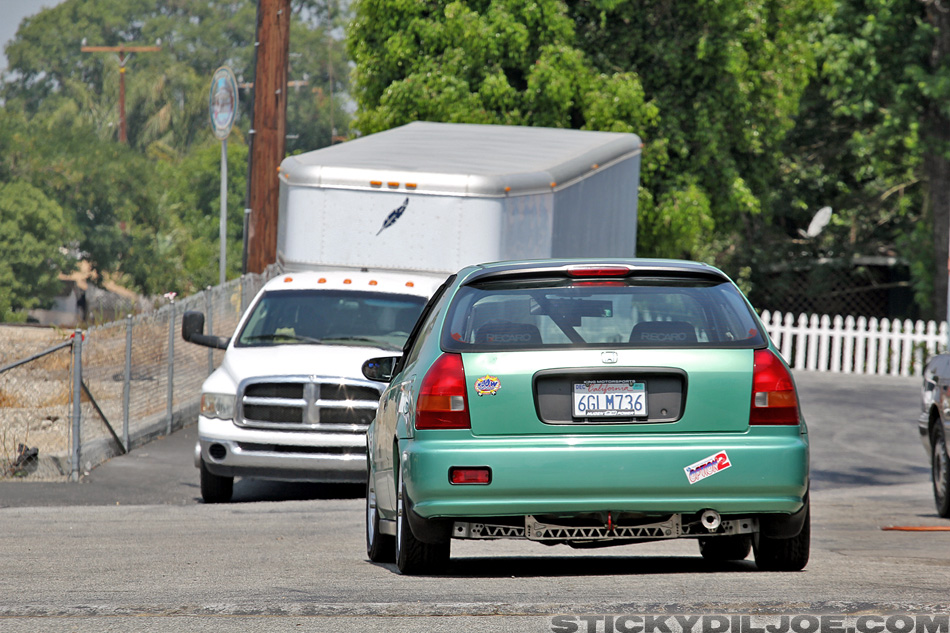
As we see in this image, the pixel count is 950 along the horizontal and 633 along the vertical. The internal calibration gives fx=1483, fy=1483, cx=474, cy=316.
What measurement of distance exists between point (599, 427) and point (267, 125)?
17.2 meters

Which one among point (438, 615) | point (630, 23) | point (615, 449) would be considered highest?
point (630, 23)

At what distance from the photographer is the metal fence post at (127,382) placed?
16000 millimetres

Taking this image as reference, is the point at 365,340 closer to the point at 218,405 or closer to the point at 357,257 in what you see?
the point at 218,405

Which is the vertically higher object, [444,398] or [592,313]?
[592,313]

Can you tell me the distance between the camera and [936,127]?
33812 mm

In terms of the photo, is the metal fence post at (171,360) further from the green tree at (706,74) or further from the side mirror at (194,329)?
the green tree at (706,74)

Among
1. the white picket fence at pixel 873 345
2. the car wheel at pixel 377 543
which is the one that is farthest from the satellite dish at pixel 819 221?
the car wheel at pixel 377 543

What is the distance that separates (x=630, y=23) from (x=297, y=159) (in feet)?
58.7

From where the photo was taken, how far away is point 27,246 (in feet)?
198

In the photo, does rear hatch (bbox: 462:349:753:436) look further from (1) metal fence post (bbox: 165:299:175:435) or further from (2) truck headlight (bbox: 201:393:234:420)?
(1) metal fence post (bbox: 165:299:175:435)

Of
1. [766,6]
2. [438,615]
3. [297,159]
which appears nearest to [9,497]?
[297,159]

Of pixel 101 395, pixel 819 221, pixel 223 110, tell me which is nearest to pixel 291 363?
pixel 101 395

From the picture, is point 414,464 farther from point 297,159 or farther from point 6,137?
point 6,137

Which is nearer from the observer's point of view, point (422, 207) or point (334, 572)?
point (334, 572)
